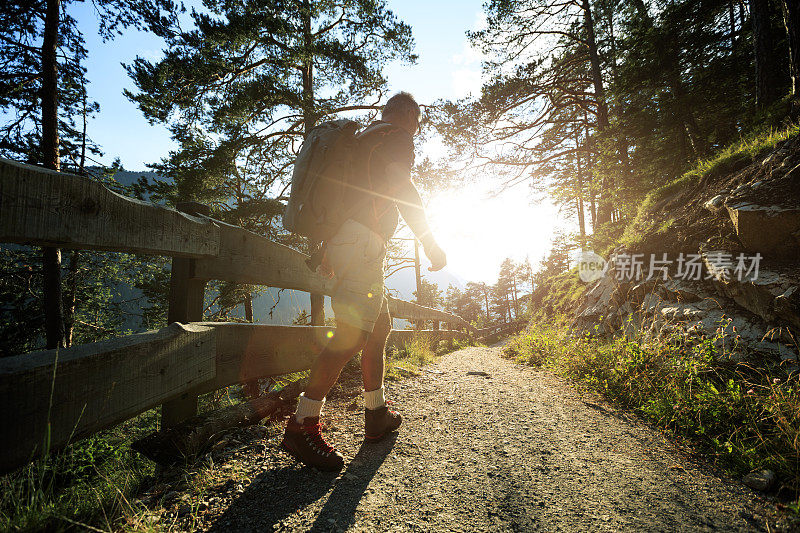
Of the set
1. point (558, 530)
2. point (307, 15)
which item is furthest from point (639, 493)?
point (307, 15)

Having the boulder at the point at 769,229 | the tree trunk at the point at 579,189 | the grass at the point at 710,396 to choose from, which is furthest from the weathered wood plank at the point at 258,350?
the tree trunk at the point at 579,189

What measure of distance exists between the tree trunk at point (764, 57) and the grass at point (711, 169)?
2174 millimetres

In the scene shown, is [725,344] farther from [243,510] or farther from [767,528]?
[243,510]

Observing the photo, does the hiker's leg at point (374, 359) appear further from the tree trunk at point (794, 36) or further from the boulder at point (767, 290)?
the tree trunk at point (794, 36)

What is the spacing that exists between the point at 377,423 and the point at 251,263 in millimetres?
1500

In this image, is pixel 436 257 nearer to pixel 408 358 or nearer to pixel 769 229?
pixel 408 358

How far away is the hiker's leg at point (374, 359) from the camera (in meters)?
2.36

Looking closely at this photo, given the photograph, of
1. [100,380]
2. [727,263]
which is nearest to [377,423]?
[100,380]

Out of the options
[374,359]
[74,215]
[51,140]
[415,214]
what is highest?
[51,140]

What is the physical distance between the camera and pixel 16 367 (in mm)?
831

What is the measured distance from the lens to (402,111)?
2.44 m

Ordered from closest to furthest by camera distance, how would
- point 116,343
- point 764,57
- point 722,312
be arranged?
point 116,343 → point 722,312 → point 764,57

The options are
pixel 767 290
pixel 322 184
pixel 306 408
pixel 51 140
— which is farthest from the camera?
pixel 51 140

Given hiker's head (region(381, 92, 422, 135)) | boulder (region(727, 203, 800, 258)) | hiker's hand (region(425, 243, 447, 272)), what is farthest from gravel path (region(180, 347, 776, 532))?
boulder (region(727, 203, 800, 258))
